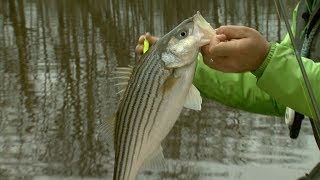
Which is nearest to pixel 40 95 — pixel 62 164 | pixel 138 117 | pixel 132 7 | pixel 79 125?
pixel 79 125

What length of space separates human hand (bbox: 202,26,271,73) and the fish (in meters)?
0.06

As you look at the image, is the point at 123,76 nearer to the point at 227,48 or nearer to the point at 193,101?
the point at 193,101

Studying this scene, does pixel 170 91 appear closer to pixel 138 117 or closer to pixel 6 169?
pixel 138 117

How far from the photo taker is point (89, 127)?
7977 millimetres

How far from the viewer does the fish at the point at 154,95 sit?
2586 mm

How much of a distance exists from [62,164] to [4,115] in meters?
2.09

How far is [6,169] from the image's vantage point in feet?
22.0

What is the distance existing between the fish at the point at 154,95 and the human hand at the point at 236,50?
0.20 ft

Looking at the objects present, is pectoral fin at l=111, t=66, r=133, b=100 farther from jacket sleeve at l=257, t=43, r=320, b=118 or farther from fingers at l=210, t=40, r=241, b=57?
jacket sleeve at l=257, t=43, r=320, b=118

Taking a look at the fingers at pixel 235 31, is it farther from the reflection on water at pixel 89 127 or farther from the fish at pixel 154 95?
the reflection on water at pixel 89 127

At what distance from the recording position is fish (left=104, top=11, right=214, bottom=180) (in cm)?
259

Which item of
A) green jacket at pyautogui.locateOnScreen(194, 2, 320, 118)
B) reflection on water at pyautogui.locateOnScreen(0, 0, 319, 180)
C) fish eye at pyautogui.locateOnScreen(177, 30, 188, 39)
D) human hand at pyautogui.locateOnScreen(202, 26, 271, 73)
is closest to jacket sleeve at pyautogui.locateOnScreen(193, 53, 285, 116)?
green jacket at pyautogui.locateOnScreen(194, 2, 320, 118)

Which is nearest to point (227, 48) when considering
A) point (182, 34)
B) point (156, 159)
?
point (182, 34)

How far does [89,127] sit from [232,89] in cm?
468
